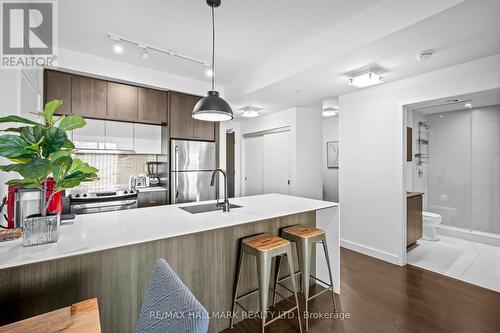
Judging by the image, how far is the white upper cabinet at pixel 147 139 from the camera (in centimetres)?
370

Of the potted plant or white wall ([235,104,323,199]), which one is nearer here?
the potted plant

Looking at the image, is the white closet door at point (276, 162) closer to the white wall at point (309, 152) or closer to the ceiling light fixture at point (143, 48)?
the white wall at point (309, 152)

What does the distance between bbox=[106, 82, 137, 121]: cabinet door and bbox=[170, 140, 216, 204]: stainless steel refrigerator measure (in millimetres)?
735

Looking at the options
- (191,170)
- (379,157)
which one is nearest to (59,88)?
(191,170)

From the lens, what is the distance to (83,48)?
2834 millimetres

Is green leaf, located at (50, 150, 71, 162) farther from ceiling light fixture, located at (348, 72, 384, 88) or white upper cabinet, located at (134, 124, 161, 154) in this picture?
ceiling light fixture, located at (348, 72, 384, 88)

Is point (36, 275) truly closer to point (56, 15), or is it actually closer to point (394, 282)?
point (56, 15)

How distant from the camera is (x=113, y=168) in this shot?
147 inches

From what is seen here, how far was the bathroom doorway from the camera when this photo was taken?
3332mm

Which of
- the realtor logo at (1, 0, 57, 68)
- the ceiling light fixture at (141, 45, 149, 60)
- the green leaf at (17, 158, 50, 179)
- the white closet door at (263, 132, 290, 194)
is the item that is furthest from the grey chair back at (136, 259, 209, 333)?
the white closet door at (263, 132, 290, 194)

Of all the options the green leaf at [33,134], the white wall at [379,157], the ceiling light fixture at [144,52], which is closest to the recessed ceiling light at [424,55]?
the white wall at [379,157]

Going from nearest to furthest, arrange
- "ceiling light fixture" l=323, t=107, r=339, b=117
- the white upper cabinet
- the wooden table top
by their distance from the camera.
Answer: the wooden table top, the white upper cabinet, "ceiling light fixture" l=323, t=107, r=339, b=117

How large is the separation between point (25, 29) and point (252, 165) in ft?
14.0

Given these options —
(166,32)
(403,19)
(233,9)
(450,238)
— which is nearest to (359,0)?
(403,19)
